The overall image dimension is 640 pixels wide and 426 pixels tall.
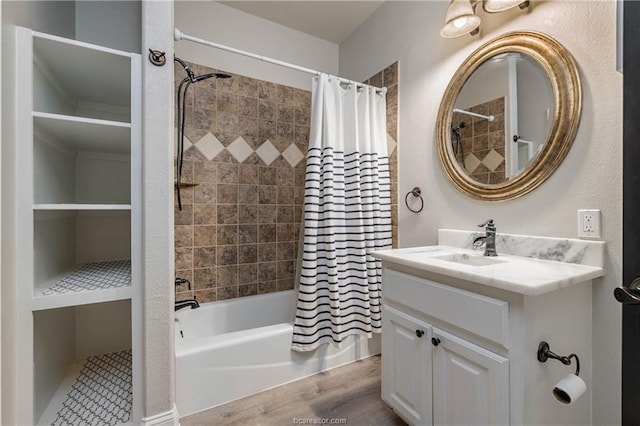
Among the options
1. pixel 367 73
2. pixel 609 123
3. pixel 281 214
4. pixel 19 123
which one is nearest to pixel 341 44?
pixel 367 73

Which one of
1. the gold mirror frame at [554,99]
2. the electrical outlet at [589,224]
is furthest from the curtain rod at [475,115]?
the electrical outlet at [589,224]

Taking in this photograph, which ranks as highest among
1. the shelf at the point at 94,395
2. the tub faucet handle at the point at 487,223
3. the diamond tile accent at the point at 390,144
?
the diamond tile accent at the point at 390,144

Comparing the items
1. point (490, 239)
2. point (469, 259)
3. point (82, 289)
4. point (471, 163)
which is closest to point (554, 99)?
point (471, 163)

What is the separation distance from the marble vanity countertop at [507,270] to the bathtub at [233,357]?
0.92m

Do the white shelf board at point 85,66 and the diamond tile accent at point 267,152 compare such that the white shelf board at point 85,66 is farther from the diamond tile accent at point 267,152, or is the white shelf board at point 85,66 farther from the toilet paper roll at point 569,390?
the toilet paper roll at point 569,390

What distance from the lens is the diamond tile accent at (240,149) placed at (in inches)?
93.3

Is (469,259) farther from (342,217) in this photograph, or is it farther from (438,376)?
(342,217)

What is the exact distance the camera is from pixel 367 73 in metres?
2.48

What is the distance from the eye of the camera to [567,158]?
125 centimetres

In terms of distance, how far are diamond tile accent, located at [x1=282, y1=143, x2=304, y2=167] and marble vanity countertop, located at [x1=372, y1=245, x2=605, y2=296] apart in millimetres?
1466

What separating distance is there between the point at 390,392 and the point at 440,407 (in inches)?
12.1

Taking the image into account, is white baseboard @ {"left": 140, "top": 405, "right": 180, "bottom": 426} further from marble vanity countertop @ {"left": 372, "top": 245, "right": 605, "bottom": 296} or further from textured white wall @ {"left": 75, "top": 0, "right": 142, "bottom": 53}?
textured white wall @ {"left": 75, "top": 0, "right": 142, "bottom": 53}

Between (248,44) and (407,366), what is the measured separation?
8.71 ft

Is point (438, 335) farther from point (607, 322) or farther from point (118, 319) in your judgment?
point (118, 319)
